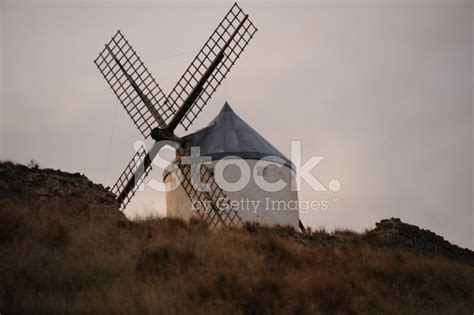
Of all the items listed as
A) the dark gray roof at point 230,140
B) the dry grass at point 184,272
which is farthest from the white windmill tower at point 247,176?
the dry grass at point 184,272

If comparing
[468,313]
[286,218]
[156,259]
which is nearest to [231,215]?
[286,218]

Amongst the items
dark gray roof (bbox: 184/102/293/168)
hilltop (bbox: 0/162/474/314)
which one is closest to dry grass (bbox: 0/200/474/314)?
hilltop (bbox: 0/162/474/314)

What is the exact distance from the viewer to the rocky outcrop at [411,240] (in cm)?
1438

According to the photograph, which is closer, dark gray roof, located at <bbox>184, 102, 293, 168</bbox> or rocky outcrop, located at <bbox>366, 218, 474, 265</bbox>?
rocky outcrop, located at <bbox>366, 218, 474, 265</bbox>

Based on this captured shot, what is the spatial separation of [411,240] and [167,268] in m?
8.02

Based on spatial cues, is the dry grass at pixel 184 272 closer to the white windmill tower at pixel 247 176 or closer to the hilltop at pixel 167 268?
the hilltop at pixel 167 268

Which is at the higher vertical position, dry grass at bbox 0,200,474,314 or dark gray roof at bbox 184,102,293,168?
dark gray roof at bbox 184,102,293,168

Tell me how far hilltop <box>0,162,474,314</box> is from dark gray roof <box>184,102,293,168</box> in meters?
3.00

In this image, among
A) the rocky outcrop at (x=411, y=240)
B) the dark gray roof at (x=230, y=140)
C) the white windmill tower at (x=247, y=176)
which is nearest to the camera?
the rocky outcrop at (x=411, y=240)

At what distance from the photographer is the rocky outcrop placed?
1438cm

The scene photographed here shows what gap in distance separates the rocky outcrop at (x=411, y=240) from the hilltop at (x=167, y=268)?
4.54ft

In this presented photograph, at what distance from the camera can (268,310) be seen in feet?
24.8

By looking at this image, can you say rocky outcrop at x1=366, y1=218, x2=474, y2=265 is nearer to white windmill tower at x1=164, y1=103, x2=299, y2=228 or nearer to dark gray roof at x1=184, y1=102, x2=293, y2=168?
white windmill tower at x1=164, y1=103, x2=299, y2=228

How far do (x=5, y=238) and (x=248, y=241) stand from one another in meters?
4.19
